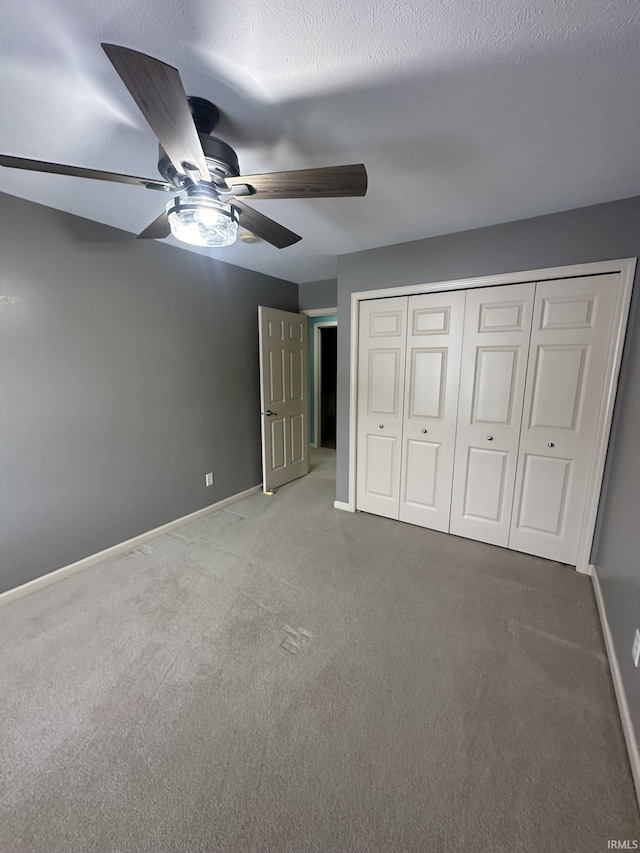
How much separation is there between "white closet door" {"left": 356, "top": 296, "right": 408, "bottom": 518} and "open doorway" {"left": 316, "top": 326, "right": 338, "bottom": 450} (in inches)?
101

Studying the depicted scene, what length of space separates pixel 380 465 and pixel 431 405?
2.33ft

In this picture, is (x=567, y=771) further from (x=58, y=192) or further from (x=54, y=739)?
(x=58, y=192)

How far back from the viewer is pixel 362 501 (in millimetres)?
3217

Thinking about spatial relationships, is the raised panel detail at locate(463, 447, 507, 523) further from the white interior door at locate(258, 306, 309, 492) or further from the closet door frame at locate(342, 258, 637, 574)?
the white interior door at locate(258, 306, 309, 492)

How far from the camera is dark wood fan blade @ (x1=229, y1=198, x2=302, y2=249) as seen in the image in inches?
57.2

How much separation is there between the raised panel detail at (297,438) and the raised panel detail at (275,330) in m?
0.93

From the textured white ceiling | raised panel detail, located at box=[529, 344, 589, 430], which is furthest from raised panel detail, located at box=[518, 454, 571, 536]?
the textured white ceiling

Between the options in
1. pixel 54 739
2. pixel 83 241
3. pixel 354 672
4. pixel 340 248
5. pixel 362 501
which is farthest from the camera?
pixel 362 501

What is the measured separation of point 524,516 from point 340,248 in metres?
2.52

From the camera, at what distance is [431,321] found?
8.70 feet

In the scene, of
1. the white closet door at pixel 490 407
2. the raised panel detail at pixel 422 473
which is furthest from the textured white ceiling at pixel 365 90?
the raised panel detail at pixel 422 473

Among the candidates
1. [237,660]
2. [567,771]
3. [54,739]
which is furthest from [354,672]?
[54,739]

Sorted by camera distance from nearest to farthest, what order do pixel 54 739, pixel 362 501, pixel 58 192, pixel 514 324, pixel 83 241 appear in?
pixel 54 739
pixel 58 192
pixel 83 241
pixel 514 324
pixel 362 501

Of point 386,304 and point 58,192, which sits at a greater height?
point 58,192
